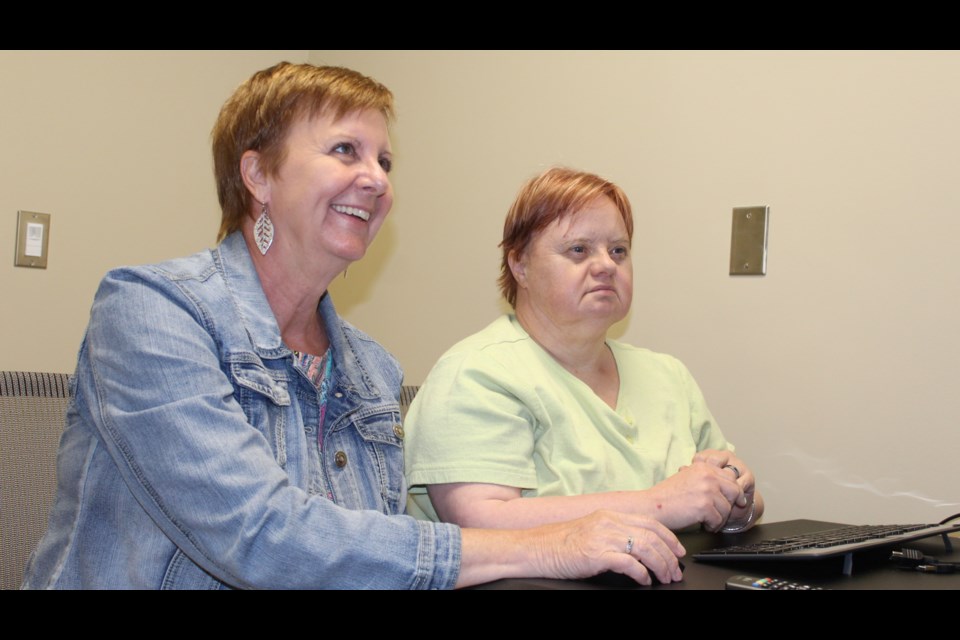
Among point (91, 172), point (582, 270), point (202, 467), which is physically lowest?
point (202, 467)

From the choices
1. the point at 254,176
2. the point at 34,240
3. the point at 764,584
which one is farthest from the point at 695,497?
the point at 34,240

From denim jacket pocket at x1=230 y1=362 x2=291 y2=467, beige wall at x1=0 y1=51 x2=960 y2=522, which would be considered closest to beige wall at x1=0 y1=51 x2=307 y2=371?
beige wall at x1=0 y1=51 x2=960 y2=522

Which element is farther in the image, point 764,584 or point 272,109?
point 272,109

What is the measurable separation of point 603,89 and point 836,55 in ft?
1.92

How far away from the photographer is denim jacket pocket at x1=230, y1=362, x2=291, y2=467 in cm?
118

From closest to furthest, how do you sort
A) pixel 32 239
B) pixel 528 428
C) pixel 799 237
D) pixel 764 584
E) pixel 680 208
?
pixel 764 584 → pixel 528 428 → pixel 799 237 → pixel 680 208 → pixel 32 239

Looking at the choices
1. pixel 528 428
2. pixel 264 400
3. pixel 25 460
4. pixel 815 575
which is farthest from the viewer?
pixel 528 428

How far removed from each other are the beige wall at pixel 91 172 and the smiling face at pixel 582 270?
4.58 ft

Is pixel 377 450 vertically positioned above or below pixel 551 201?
below

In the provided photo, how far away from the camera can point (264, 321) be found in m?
1.25

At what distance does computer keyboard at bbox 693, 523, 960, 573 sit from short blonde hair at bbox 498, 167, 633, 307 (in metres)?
0.69

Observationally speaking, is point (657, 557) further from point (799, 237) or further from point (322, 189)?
point (799, 237)

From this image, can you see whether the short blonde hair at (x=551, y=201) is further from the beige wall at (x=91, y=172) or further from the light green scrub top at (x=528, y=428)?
the beige wall at (x=91, y=172)

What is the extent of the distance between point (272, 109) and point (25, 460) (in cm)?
63
